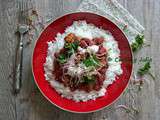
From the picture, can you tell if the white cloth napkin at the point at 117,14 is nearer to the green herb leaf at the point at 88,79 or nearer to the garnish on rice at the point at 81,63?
the garnish on rice at the point at 81,63

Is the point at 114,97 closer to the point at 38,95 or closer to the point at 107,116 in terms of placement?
the point at 107,116

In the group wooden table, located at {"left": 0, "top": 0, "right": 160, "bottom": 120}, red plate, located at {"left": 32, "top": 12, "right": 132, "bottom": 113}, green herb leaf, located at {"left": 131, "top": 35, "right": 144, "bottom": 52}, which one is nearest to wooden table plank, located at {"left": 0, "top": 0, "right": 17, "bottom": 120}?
wooden table, located at {"left": 0, "top": 0, "right": 160, "bottom": 120}

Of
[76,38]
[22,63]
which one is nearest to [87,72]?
[76,38]

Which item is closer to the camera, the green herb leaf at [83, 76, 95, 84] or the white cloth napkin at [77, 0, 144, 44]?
the green herb leaf at [83, 76, 95, 84]

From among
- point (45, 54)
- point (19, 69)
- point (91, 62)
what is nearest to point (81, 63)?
point (91, 62)

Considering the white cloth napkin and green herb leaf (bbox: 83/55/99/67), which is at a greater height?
the white cloth napkin

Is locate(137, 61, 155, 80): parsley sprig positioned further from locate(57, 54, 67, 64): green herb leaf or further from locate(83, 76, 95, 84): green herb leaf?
locate(57, 54, 67, 64): green herb leaf
